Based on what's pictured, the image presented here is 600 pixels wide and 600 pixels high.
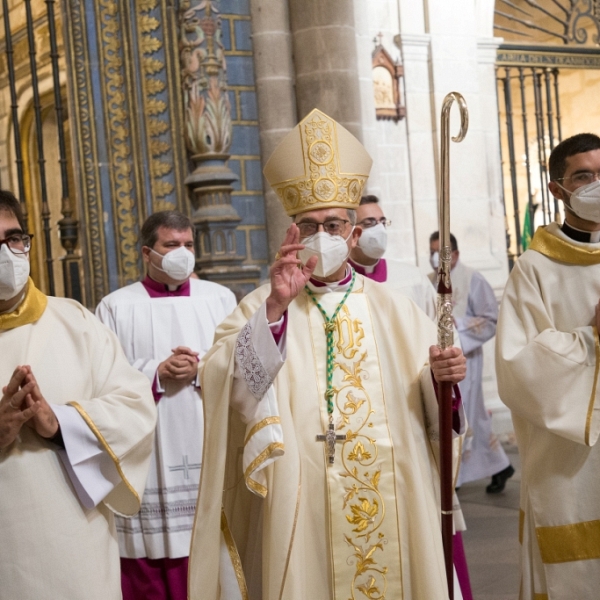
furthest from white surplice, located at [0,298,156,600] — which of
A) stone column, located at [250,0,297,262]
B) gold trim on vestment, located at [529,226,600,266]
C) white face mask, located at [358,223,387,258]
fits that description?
stone column, located at [250,0,297,262]

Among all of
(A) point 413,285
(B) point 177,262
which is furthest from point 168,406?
(A) point 413,285

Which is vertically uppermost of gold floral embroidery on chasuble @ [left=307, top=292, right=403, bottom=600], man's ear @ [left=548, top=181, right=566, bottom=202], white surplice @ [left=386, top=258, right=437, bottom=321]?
man's ear @ [left=548, top=181, right=566, bottom=202]

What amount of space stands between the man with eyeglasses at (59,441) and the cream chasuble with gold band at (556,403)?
1255 millimetres

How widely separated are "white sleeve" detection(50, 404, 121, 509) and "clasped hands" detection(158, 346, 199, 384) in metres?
1.47

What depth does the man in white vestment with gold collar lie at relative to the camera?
3014 millimetres

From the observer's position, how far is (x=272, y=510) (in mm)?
3029

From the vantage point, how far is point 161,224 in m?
4.82

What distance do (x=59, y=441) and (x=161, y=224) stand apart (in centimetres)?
203

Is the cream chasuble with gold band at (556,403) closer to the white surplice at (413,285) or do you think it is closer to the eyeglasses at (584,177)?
the eyeglasses at (584,177)

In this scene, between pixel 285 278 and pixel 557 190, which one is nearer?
pixel 285 278

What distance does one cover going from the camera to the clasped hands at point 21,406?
273cm

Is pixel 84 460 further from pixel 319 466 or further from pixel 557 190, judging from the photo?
pixel 557 190

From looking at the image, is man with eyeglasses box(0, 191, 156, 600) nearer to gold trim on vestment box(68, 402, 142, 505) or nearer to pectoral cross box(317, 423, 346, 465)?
gold trim on vestment box(68, 402, 142, 505)

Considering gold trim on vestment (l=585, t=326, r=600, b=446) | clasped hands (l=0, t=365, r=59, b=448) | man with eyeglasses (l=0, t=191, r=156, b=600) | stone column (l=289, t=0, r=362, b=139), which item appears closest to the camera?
clasped hands (l=0, t=365, r=59, b=448)
